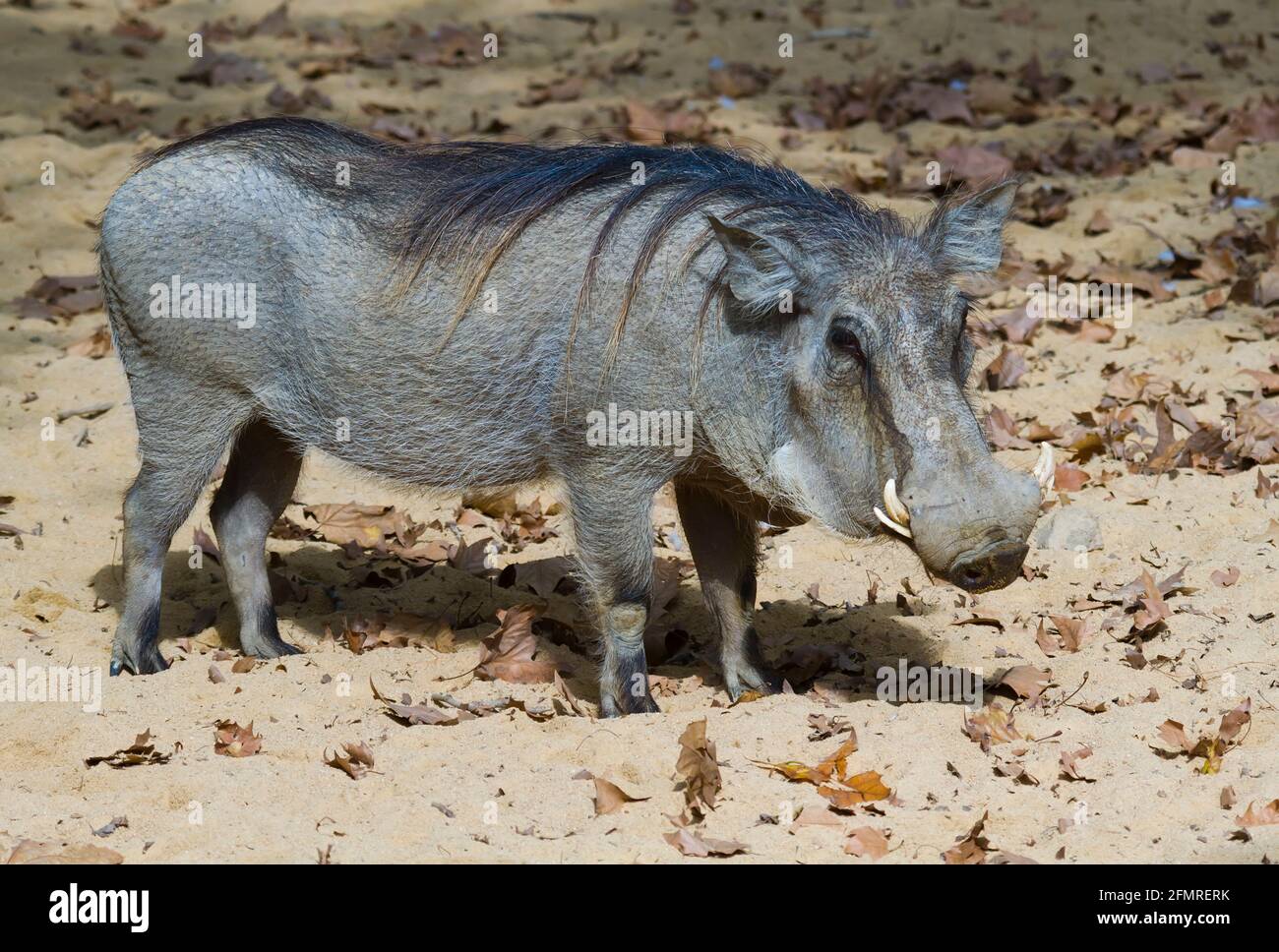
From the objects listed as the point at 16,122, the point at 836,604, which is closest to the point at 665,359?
the point at 836,604

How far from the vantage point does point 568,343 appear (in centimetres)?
458

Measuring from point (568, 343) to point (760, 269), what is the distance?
62cm

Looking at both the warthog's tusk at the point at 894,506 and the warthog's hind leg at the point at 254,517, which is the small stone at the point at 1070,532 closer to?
the warthog's tusk at the point at 894,506

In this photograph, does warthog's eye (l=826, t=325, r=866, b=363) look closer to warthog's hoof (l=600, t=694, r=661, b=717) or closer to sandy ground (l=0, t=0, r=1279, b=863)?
sandy ground (l=0, t=0, r=1279, b=863)

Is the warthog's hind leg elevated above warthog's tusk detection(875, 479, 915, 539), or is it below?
below

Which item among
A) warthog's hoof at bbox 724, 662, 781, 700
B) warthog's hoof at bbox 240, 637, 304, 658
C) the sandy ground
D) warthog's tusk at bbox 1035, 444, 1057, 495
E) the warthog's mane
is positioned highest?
the warthog's mane

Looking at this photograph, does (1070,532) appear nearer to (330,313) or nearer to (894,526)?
(894,526)

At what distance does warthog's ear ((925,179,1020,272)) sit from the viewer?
4410 mm

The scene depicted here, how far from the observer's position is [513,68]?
34.8ft

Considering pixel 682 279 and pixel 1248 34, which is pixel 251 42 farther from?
pixel 682 279

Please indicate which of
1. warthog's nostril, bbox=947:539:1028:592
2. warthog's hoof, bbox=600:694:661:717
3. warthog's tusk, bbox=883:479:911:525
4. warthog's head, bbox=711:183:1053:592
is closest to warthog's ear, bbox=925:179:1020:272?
warthog's head, bbox=711:183:1053:592

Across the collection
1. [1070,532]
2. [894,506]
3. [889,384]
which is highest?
[889,384]

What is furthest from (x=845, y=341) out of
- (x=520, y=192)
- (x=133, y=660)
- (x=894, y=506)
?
(x=133, y=660)

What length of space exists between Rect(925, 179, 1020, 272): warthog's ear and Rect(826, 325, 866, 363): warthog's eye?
14.6 inches
